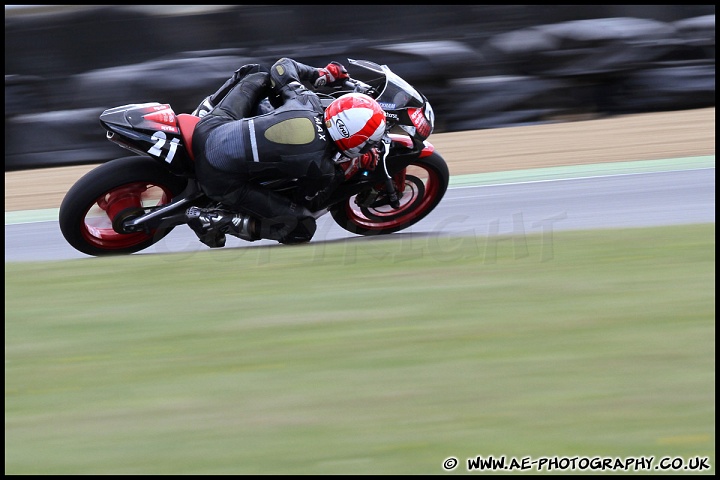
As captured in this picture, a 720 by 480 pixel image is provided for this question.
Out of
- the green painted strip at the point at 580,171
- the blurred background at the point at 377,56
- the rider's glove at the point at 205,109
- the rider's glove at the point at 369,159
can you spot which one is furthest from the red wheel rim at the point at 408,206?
the blurred background at the point at 377,56

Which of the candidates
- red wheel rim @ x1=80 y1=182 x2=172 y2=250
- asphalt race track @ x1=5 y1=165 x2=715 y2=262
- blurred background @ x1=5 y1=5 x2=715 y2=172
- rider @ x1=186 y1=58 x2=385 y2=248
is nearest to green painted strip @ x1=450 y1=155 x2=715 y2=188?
asphalt race track @ x1=5 y1=165 x2=715 y2=262

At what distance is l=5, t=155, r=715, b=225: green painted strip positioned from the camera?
29.2 ft

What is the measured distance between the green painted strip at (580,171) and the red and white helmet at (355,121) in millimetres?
2984

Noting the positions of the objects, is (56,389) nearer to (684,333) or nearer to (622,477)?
(622,477)

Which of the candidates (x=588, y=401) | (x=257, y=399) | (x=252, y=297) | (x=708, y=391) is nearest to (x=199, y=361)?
(x=257, y=399)

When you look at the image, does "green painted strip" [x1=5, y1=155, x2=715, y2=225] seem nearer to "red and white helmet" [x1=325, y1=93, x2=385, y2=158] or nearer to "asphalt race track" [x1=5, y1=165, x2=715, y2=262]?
"asphalt race track" [x1=5, y1=165, x2=715, y2=262]

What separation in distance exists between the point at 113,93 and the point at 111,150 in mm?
601

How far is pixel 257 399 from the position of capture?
4043mm

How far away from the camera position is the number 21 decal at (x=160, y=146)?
599 centimetres

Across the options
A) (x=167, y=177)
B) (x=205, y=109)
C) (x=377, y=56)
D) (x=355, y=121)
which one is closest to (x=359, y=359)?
(x=355, y=121)

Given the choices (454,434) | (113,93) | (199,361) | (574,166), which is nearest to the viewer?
(454,434)

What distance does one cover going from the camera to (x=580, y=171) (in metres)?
9.09

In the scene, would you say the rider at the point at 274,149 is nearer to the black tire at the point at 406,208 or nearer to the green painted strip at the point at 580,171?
the black tire at the point at 406,208

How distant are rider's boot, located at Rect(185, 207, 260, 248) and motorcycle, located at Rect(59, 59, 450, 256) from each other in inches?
3.1
